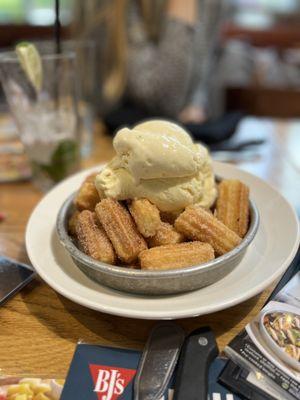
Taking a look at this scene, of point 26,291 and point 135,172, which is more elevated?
point 135,172

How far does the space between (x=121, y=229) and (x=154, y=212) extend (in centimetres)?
5

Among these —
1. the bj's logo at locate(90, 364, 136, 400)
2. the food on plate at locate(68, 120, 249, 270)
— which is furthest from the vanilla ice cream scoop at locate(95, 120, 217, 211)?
the bj's logo at locate(90, 364, 136, 400)

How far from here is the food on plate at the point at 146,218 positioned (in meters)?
0.50

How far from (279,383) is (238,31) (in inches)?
114

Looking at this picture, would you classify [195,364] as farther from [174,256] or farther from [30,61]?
[30,61]

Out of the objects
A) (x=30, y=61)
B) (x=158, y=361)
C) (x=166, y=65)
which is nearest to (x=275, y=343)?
(x=158, y=361)

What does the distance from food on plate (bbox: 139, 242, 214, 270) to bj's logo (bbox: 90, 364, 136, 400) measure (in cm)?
12

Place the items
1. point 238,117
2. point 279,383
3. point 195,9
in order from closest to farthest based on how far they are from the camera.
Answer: point 279,383, point 238,117, point 195,9

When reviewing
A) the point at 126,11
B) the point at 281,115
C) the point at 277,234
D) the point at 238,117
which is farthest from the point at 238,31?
the point at 277,234

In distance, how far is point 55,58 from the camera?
80 cm

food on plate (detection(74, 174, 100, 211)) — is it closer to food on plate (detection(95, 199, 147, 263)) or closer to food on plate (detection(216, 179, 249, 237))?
food on plate (detection(95, 199, 147, 263))

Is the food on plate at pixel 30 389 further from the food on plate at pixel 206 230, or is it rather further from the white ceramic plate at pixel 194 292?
the food on plate at pixel 206 230

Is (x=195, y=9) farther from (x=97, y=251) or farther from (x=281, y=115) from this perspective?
(x=97, y=251)

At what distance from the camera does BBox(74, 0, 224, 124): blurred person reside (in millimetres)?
1261
